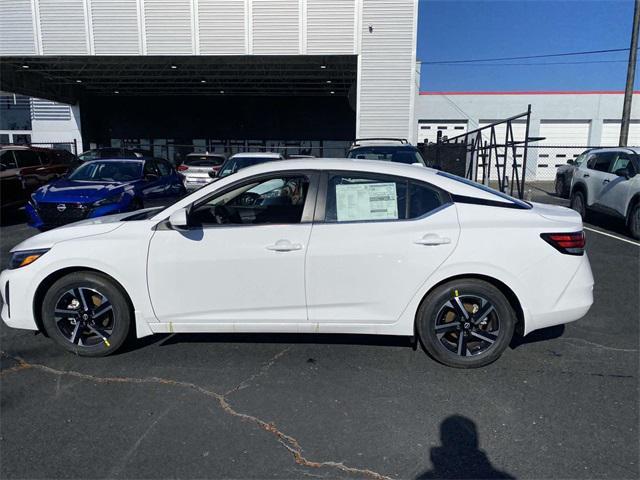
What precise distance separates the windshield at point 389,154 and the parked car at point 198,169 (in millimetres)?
5563

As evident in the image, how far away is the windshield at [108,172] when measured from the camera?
921cm

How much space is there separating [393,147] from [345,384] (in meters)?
7.26

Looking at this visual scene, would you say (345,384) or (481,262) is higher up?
(481,262)

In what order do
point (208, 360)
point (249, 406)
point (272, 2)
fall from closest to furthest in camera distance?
point (249, 406), point (208, 360), point (272, 2)

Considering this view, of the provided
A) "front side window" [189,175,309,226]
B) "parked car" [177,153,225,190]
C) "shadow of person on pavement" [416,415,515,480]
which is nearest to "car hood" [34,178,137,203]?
"front side window" [189,175,309,226]

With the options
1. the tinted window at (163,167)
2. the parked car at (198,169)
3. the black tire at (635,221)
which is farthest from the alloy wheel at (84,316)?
the parked car at (198,169)

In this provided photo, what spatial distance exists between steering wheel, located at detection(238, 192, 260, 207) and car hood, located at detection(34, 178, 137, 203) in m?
4.64

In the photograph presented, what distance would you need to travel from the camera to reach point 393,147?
999cm

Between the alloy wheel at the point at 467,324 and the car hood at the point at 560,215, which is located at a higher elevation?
the car hood at the point at 560,215

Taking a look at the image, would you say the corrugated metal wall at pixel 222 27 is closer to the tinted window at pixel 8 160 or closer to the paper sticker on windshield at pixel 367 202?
the tinted window at pixel 8 160

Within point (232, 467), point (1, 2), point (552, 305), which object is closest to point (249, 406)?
point (232, 467)

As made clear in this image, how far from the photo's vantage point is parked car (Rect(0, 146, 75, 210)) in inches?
424

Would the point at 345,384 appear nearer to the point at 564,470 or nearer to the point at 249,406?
the point at 249,406

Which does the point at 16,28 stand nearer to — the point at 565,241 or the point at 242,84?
the point at 242,84
